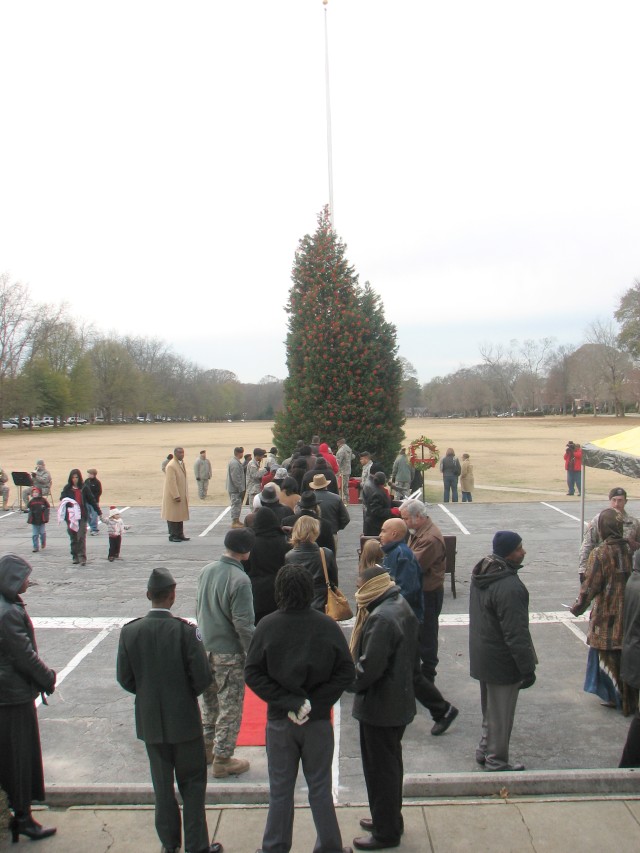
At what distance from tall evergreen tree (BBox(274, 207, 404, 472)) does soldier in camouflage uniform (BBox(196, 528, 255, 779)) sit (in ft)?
52.4

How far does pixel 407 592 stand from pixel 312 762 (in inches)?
87.1

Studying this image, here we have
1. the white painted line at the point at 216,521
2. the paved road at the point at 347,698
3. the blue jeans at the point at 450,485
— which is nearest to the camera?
the paved road at the point at 347,698

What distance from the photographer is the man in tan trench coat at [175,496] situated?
1330 centimetres

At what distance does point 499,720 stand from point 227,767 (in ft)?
6.31

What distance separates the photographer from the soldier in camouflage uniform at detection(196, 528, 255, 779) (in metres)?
5.01

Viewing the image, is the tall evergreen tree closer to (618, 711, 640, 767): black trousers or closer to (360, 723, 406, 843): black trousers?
(618, 711, 640, 767): black trousers

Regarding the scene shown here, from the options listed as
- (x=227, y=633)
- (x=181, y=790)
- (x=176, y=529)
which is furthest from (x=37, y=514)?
(x=181, y=790)

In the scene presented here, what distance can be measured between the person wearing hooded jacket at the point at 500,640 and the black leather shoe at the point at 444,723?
0.56 meters

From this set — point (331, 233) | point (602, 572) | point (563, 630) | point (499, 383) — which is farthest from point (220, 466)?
point (499, 383)

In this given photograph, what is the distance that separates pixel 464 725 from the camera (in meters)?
5.89

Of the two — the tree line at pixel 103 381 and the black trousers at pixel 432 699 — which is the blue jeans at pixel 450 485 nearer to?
the black trousers at pixel 432 699

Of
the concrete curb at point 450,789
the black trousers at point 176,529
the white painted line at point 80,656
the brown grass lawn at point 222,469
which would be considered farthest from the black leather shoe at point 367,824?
the brown grass lawn at point 222,469

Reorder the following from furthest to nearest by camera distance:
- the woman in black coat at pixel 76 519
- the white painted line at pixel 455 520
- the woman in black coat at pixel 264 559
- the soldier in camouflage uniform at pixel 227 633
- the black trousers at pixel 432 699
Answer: the white painted line at pixel 455 520, the woman in black coat at pixel 76 519, the woman in black coat at pixel 264 559, the black trousers at pixel 432 699, the soldier in camouflage uniform at pixel 227 633

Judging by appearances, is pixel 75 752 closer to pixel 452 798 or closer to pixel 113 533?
pixel 452 798
